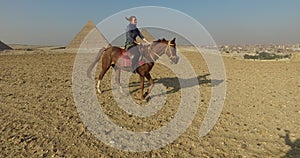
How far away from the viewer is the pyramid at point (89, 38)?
59494mm

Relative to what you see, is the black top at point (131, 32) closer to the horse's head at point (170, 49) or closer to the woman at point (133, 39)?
the woman at point (133, 39)

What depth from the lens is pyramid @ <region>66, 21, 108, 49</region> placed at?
59.5 metres

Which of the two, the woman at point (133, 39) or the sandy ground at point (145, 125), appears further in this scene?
the woman at point (133, 39)

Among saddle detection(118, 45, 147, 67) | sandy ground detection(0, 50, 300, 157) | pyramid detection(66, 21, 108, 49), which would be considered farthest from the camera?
pyramid detection(66, 21, 108, 49)

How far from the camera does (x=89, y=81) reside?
11164 mm

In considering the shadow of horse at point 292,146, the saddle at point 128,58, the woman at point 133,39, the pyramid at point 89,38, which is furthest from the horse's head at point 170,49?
the pyramid at point 89,38

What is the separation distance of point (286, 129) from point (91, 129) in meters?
4.69

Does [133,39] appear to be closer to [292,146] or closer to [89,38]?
[292,146]

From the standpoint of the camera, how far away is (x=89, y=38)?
5838 centimetres

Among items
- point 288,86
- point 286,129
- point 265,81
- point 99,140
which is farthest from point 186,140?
point 265,81

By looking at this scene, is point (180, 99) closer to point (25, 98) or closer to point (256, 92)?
point (256, 92)

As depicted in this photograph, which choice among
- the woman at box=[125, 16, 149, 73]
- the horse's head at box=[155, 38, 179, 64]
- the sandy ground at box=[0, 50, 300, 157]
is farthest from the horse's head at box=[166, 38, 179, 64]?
the sandy ground at box=[0, 50, 300, 157]

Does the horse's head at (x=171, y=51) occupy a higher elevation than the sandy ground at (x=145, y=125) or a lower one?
higher

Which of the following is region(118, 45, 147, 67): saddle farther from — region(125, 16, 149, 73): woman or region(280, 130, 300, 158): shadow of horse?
region(280, 130, 300, 158): shadow of horse
